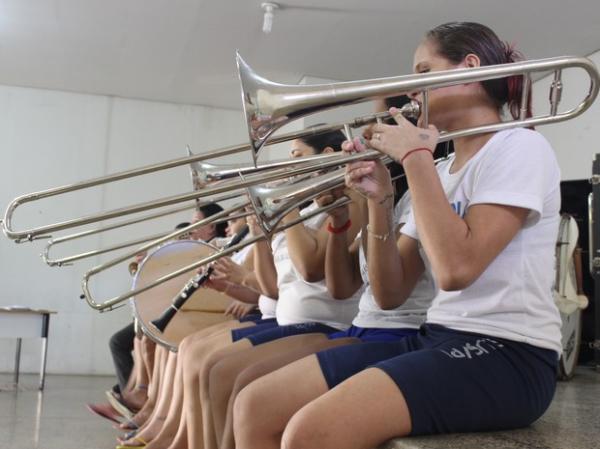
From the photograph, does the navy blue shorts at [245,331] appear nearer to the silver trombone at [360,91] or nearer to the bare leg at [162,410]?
the bare leg at [162,410]

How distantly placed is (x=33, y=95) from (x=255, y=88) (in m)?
6.11

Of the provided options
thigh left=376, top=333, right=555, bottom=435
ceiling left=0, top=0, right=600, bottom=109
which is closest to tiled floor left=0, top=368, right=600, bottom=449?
thigh left=376, top=333, right=555, bottom=435

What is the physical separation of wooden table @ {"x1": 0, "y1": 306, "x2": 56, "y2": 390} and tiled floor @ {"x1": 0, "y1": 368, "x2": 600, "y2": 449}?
1.31 feet

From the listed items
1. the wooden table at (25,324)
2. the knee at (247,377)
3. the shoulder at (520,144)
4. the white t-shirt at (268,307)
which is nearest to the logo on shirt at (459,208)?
the shoulder at (520,144)

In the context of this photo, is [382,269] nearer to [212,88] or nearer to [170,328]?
[170,328]

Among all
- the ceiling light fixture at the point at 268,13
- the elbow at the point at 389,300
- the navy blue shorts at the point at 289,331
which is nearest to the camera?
the elbow at the point at 389,300

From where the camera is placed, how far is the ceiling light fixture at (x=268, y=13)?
456cm

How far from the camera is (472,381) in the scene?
110cm

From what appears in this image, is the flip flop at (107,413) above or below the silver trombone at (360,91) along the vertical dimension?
below

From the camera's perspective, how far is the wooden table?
17.9ft

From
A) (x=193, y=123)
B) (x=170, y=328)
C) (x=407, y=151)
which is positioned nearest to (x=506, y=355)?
(x=407, y=151)

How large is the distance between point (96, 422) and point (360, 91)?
10.5ft

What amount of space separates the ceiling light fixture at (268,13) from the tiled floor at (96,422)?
2.82 m

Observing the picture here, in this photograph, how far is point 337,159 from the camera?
1463 millimetres
